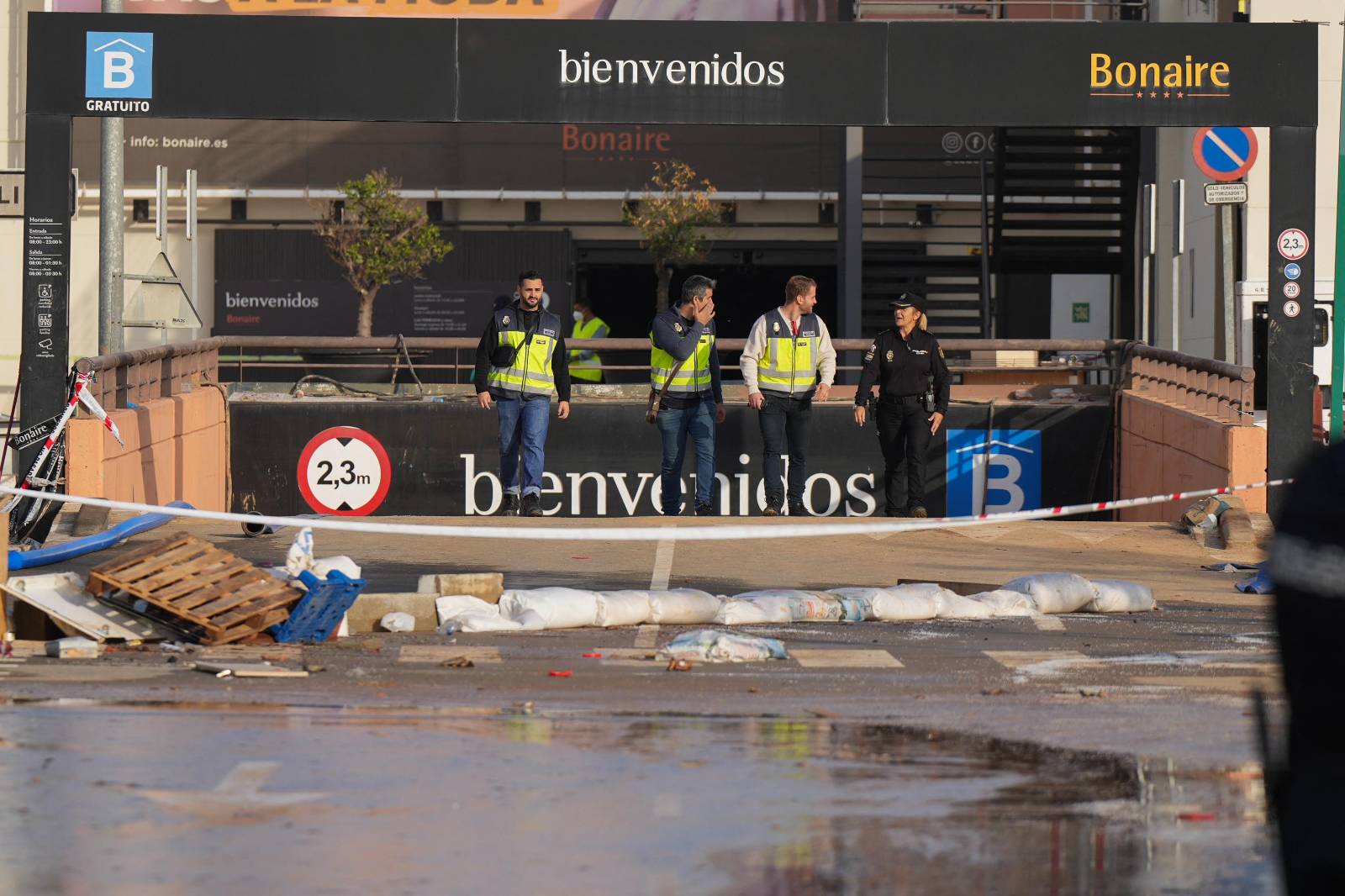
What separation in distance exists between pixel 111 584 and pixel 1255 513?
345 inches

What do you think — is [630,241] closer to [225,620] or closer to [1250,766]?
[225,620]

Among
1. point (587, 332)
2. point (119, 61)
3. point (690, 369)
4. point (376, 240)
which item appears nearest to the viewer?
point (119, 61)

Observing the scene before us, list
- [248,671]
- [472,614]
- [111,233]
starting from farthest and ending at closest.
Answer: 1. [111,233]
2. [472,614]
3. [248,671]

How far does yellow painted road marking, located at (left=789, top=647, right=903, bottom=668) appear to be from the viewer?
920 cm

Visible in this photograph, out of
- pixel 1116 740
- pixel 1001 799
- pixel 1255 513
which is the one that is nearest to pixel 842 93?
pixel 1255 513

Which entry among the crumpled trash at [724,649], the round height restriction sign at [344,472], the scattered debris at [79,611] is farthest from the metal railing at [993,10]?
the scattered debris at [79,611]

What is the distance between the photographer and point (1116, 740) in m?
7.10

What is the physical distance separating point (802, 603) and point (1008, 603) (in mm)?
1131

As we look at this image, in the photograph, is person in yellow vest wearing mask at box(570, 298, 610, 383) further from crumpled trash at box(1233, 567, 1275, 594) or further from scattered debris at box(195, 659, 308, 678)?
scattered debris at box(195, 659, 308, 678)

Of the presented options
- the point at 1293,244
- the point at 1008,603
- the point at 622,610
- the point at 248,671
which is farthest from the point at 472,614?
the point at 1293,244

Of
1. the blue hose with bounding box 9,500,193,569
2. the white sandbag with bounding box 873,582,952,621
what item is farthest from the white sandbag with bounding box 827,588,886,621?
the blue hose with bounding box 9,500,193,569

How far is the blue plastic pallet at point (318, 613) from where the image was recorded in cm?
968

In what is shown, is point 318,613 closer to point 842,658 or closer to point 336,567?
point 336,567

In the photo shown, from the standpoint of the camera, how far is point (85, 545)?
43.0ft
